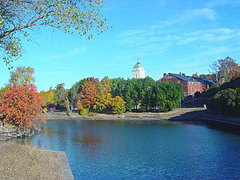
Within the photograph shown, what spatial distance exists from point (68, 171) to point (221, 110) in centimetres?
3777

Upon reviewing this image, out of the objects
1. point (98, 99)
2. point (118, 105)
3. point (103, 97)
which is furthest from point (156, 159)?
point (98, 99)

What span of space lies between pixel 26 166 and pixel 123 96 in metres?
61.5

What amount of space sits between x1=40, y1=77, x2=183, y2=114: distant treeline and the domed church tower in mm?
38621

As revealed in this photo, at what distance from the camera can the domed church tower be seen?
117 meters

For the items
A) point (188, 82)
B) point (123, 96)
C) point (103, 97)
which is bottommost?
point (103, 97)

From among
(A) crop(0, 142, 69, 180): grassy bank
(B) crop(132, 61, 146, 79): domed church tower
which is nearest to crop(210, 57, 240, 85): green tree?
(B) crop(132, 61, 146, 79): domed church tower

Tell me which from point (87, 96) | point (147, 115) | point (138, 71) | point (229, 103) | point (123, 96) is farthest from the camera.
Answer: point (138, 71)

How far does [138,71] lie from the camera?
117 metres

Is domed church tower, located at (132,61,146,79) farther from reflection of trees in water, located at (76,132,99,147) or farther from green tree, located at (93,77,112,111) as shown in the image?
reflection of trees in water, located at (76,132,99,147)

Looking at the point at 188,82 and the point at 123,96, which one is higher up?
the point at 188,82

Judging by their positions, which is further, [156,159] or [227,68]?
[227,68]

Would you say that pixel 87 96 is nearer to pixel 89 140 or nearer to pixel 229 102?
pixel 229 102

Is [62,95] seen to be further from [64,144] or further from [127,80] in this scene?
[64,144]

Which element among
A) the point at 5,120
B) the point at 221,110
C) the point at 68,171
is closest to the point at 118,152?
the point at 68,171
